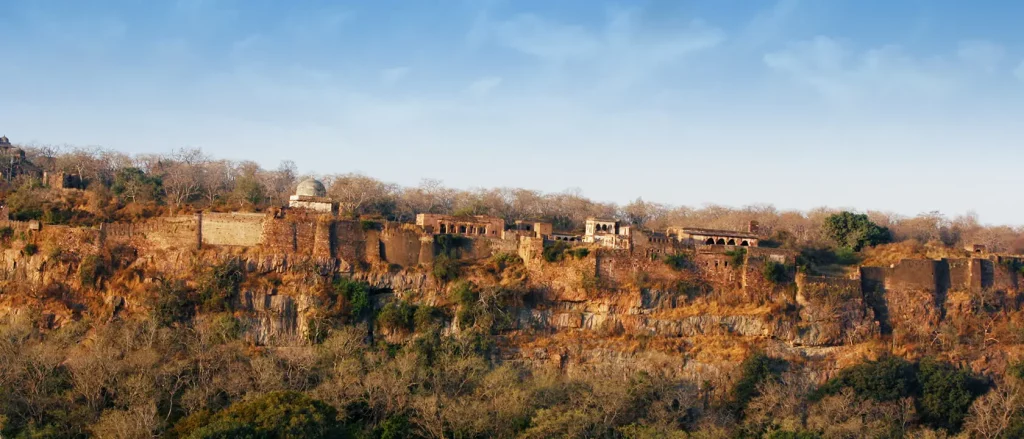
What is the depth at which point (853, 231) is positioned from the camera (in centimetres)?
4472

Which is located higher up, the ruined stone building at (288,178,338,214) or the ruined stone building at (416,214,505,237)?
the ruined stone building at (288,178,338,214)

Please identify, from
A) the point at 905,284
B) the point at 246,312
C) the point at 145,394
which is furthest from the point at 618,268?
the point at 145,394

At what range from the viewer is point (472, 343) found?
35344 millimetres

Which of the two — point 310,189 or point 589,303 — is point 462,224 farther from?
point 310,189

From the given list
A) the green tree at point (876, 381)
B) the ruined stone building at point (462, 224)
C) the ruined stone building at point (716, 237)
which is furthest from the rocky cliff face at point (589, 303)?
A: the ruined stone building at point (716, 237)

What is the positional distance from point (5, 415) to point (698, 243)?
24.6 m

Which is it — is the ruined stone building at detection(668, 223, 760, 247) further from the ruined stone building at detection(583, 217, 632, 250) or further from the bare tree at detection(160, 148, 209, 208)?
the bare tree at detection(160, 148, 209, 208)

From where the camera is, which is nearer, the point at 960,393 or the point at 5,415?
the point at 5,415

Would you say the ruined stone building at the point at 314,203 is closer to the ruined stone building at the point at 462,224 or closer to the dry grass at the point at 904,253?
the ruined stone building at the point at 462,224

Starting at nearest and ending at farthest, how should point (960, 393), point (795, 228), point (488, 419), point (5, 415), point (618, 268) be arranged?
point (5, 415), point (488, 419), point (960, 393), point (618, 268), point (795, 228)

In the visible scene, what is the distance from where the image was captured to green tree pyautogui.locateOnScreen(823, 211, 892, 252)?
4434cm

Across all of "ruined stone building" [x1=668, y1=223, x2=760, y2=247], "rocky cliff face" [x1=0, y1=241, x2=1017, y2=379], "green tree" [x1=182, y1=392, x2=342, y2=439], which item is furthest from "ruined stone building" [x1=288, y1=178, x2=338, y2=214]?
"ruined stone building" [x1=668, y1=223, x2=760, y2=247]

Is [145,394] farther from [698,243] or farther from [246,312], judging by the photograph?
[698,243]

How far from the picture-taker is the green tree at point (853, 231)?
145ft
